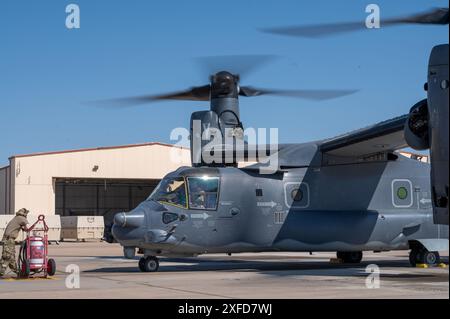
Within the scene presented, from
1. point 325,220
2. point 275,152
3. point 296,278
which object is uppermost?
point 275,152

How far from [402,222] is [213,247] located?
18.5 feet

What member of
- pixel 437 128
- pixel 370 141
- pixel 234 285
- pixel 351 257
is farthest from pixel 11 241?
pixel 351 257

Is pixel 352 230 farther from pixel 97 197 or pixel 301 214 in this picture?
pixel 97 197

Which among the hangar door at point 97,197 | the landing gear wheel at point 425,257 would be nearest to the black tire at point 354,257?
the landing gear wheel at point 425,257

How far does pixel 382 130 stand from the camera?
16.5 metres

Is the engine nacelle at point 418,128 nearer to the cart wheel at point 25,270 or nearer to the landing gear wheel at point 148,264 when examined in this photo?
the landing gear wheel at point 148,264

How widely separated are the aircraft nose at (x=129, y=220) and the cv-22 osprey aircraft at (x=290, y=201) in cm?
2

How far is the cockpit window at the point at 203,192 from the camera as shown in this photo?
56.2 feet

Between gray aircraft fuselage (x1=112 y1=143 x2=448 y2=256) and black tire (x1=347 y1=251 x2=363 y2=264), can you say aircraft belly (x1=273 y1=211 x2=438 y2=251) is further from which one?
black tire (x1=347 y1=251 x2=363 y2=264)

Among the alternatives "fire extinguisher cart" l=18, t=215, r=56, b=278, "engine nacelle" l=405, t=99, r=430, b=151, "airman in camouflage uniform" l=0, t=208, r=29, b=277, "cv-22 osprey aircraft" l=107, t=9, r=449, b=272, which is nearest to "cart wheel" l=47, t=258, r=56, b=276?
"fire extinguisher cart" l=18, t=215, r=56, b=278

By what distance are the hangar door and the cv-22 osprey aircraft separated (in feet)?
149
